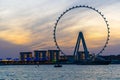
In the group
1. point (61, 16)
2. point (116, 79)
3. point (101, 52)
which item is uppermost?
point (61, 16)

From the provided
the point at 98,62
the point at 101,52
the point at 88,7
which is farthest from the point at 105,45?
the point at 98,62

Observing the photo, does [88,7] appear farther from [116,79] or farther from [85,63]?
[85,63]

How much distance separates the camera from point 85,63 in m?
178

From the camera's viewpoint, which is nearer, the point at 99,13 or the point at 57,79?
the point at 57,79

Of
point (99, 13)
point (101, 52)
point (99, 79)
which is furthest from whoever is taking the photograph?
point (101, 52)

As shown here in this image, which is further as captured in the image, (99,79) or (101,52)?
(101,52)

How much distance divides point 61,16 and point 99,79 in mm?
45466

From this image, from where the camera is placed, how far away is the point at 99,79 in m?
76.2

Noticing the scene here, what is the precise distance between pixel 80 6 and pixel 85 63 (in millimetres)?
61876

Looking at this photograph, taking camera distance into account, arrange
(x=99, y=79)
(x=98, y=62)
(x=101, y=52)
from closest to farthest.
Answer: (x=99, y=79)
(x=101, y=52)
(x=98, y=62)

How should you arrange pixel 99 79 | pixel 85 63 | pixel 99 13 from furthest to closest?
pixel 85 63 → pixel 99 13 → pixel 99 79

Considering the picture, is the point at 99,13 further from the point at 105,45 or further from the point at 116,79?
the point at 116,79

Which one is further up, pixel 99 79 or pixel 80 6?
pixel 80 6

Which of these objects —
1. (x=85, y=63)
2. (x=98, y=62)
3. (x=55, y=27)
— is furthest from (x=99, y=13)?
(x=98, y=62)
